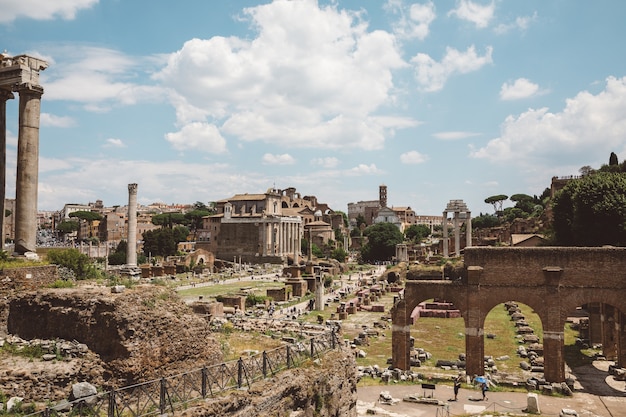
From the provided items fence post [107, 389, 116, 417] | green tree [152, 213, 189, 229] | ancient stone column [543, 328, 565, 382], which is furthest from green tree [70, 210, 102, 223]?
fence post [107, 389, 116, 417]

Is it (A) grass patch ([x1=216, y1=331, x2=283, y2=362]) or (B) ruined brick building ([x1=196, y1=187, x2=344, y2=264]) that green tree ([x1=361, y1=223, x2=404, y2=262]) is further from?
(A) grass patch ([x1=216, y1=331, x2=283, y2=362])

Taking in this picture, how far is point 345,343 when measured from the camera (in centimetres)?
1410

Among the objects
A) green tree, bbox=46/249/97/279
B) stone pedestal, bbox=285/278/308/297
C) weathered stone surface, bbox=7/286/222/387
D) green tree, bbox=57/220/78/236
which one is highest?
green tree, bbox=57/220/78/236

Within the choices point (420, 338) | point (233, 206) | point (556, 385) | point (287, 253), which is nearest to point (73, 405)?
point (556, 385)

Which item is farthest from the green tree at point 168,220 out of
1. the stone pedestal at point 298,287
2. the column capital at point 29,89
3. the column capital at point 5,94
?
the column capital at point 29,89

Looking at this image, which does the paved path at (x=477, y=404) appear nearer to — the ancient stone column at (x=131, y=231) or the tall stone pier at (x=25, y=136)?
the tall stone pier at (x=25, y=136)

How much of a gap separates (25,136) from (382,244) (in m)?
78.0

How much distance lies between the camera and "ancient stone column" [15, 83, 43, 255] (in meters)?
16.0

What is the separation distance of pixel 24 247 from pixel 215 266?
63.3 m

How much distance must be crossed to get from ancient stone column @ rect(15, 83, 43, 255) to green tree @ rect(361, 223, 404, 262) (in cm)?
7697

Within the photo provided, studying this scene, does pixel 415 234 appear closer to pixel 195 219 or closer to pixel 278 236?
pixel 278 236

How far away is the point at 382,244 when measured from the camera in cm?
9031

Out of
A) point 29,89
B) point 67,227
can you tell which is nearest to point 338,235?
point 67,227

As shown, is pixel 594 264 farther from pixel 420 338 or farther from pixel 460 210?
pixel 460 210
